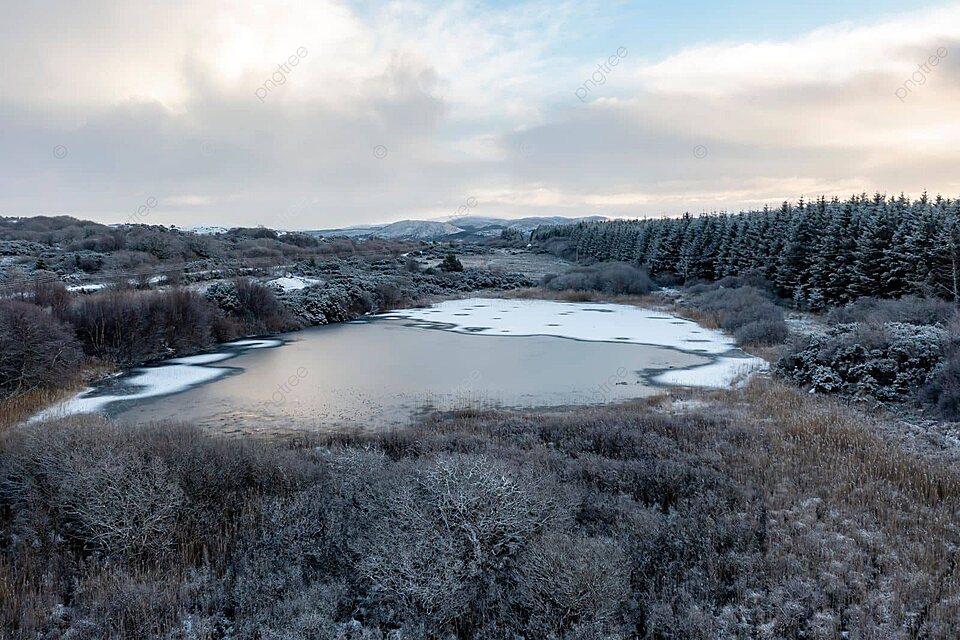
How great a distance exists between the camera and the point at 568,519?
621 cm

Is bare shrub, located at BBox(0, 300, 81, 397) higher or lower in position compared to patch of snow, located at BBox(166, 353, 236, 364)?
higher

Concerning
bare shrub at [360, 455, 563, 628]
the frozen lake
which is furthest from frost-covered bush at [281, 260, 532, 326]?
bare shrub at [360, 455, 563, 628]

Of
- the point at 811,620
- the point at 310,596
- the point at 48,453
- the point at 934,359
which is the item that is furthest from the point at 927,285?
the point at 48,453

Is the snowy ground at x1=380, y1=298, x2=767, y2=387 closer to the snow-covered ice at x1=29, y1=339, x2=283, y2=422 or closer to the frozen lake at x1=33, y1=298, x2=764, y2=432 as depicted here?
the frozen lake at x1=33, y1=298, x2=764, y2=432

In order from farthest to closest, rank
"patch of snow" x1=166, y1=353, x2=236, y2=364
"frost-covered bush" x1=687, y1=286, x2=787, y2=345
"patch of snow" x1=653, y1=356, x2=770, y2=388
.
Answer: "frost-covered bush" x1=687, y1=286, x2=787, y2=345
"patch of snow" x1=166, y1=353, x2=236, y2=364
"patch of snow" x1=653, y1=356, x2=770, y2=388

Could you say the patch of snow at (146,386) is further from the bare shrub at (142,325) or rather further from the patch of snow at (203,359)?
the bare shrub at (142,325)

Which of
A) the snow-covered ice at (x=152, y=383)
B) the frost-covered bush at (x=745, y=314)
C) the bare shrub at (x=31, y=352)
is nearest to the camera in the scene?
the snow-covered ice at (x=152, y=383)

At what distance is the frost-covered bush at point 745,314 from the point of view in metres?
20.8

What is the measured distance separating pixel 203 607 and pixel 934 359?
13.9 m

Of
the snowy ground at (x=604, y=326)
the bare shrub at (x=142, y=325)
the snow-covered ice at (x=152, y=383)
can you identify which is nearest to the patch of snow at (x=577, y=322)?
the snowy ground at (x=604, y=326)

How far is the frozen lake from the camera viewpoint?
12.5 m

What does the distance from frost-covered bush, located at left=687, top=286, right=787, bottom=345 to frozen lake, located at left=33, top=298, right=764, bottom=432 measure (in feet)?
2.76

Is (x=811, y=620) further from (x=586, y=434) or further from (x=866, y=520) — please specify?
(x=586, y=434)

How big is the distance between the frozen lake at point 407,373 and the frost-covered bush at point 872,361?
1862mm
